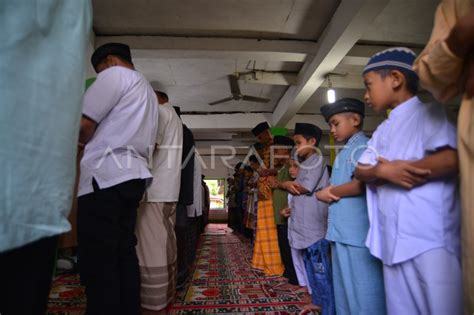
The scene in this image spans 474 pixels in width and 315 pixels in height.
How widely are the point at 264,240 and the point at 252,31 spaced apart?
262cm

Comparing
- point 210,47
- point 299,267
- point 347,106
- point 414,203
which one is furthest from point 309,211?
point 210,47

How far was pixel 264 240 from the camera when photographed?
279cm

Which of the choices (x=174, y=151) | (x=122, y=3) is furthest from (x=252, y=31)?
(x=174, y=151)

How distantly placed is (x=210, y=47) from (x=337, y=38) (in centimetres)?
157

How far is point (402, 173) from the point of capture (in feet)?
2.74

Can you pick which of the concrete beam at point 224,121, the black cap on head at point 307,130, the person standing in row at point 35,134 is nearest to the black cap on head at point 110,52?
the person standing in row at point 35,134

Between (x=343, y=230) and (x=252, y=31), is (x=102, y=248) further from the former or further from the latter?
(x=252, y=31)

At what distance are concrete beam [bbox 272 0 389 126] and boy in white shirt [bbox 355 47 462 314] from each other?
2.16 metres

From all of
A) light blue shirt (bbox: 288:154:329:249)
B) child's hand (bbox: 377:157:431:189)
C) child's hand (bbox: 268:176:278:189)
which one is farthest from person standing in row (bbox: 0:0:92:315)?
child's hand (bbox: 268:176:278:189)

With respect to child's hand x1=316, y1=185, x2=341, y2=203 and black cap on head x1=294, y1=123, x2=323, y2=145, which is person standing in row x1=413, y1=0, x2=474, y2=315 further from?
black cap on head x1=294, y1=123, x2=323, y2=145

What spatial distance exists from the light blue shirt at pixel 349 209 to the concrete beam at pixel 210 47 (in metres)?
2.83

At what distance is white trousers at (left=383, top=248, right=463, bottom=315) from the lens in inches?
29.6

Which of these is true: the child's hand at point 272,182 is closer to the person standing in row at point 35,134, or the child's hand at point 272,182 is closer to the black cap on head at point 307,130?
the black cap on head at point 307,130

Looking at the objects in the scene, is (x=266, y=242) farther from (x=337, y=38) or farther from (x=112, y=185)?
(x=337, y=38)
